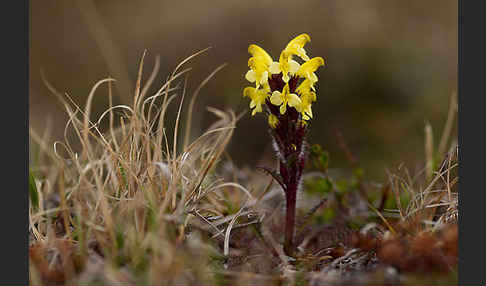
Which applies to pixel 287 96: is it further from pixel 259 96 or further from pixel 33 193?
pixel 33 193

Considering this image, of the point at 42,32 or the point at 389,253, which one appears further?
the point at 42,32

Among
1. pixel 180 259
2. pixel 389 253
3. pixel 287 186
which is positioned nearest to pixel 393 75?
pixel 287 186

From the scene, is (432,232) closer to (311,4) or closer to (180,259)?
(180,259)

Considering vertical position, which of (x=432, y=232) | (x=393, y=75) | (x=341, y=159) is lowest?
(x=341, y=159)

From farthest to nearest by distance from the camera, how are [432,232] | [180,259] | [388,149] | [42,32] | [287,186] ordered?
[42,32] → [388,149] → [287,186] → [432,232] → [180,259]

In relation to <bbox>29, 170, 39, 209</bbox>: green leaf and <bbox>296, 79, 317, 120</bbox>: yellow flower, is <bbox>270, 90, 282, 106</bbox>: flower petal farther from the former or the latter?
<bbox>29, 170, 39, 209</bbox>: green leaf

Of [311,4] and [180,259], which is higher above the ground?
[311,4]

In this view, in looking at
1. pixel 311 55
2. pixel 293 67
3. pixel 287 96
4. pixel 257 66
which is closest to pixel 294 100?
pixel 287 96
